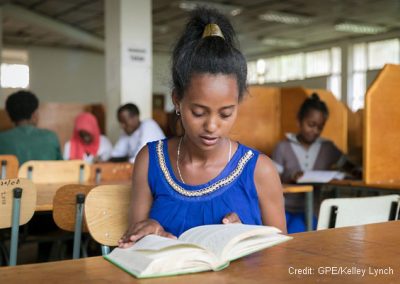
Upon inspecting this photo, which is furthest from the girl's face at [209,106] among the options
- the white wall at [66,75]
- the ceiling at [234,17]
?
the white wall at [66,75]

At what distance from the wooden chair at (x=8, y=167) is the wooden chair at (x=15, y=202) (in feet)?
3.18

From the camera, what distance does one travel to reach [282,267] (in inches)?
34.7

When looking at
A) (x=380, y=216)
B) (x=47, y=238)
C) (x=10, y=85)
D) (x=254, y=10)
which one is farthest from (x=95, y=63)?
(x=380, y=216)

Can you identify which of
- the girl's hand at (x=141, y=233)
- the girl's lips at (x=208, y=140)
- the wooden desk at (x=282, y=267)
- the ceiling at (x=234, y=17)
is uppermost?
the ceiling at (x=234, y=17)

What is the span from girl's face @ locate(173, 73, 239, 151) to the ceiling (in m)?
7.26

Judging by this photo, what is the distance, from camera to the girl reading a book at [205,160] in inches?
47.8

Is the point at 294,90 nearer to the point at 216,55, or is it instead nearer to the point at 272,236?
the point at 216,55

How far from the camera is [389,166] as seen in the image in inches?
120

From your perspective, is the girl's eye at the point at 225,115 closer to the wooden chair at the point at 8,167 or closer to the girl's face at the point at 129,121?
the wooden chair at the point at 8,167

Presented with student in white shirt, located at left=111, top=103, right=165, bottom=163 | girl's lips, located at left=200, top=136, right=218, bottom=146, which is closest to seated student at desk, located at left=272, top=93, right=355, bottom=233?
student in white shirt, located at left=111, top=103, right=165, bottom=163

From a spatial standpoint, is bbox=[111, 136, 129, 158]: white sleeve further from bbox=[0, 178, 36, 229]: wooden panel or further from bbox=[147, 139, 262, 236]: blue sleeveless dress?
bbox=[147, 139, 262, 236]: blue sleeveless dress

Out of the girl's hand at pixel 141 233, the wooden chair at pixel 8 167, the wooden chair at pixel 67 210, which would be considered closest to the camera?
the girl's hand at pixel 141 233

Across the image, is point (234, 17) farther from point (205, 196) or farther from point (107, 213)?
point (205, 196)

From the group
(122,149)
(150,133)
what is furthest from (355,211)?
(122,149)
